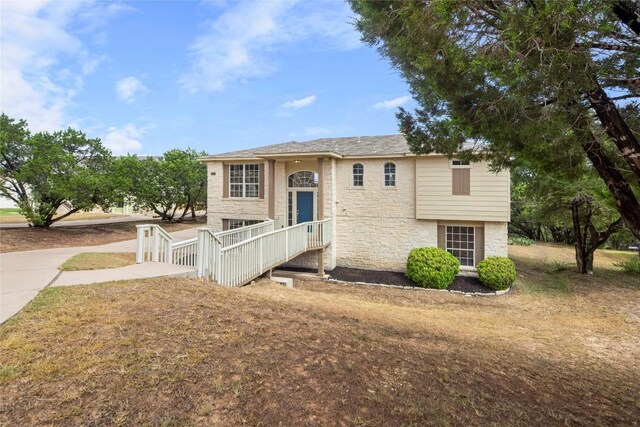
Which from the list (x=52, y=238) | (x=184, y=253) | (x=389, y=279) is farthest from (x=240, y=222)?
(x=52, y=238)

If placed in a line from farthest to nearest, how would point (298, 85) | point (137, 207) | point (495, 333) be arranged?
point (137, 207), point (298, 85), point (495, 333)

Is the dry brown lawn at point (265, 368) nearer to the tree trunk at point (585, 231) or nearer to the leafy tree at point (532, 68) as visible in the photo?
the leafy tree at point (532, 68)

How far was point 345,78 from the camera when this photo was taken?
1268cm

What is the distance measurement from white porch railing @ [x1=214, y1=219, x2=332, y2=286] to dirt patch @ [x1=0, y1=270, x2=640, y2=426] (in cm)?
164

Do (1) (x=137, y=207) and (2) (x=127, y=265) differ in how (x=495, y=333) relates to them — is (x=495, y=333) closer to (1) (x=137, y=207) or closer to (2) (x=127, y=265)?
(2) (x=127, y=265)

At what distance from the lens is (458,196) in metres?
12.2

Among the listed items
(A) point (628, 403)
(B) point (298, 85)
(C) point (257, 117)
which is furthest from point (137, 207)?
(A) point (628, 403)

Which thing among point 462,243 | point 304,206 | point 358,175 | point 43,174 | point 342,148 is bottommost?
point 462,243

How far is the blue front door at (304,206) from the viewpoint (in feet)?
45.9

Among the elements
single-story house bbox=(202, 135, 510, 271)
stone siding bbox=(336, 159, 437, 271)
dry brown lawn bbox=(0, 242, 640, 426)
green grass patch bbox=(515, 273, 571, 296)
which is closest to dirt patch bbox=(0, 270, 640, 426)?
dry brown lawn bbox=(0, 242, 640, 426)

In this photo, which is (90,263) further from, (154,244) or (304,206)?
(304,206)

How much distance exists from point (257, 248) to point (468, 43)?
6897 millimetres

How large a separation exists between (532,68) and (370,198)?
1055 centimetres

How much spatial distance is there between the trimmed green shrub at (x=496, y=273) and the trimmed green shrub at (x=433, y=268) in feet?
2.84
